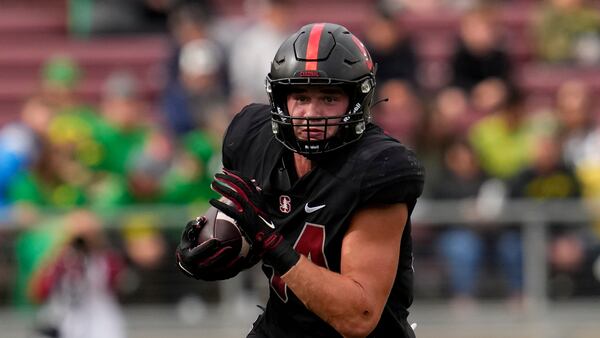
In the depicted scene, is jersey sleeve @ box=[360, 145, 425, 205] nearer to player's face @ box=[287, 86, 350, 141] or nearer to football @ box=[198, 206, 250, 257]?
player's face @ box=[287, 86, 350, 141]

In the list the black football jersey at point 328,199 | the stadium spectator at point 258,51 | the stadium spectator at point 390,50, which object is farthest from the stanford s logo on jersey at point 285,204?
the stadium spectator at point 258,51

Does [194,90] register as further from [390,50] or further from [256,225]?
[256,225]

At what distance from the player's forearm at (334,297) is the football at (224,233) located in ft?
0.92

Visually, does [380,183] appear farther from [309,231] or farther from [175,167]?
[175,167]

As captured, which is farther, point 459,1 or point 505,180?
point 459,1

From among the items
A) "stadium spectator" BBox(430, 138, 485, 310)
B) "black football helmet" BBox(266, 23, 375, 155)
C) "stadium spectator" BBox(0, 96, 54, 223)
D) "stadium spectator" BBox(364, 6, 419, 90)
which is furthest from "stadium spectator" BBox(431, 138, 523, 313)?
"black football helmet" BBox(266, 23, 375, 155)

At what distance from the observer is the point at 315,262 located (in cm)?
453

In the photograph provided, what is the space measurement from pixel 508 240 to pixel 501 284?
300 mm

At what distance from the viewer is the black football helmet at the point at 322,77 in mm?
4477

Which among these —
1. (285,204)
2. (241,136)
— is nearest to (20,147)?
(241,136)

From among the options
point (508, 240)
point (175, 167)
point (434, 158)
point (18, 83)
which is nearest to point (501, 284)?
point (508, 240)

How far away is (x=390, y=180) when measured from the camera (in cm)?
440

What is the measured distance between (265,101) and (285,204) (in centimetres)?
555

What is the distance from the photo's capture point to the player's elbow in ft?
Answer: 14.3
